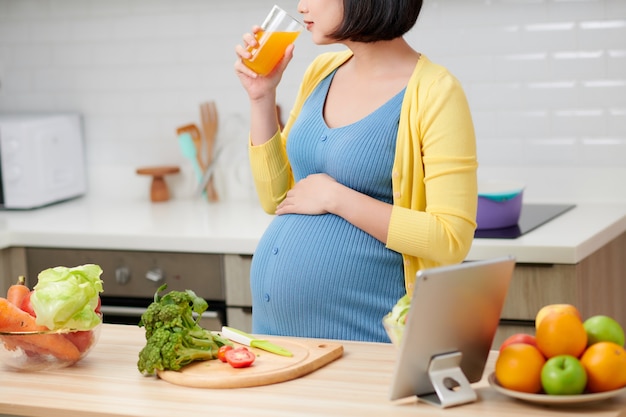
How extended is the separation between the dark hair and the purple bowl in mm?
1056

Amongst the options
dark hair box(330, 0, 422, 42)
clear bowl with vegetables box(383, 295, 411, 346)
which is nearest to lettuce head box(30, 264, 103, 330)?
clear bowl with vegetables box(383, 295, 411, 346)

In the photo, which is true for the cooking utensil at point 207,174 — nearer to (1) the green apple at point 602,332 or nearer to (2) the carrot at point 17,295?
(2) the carrot at point 17,295

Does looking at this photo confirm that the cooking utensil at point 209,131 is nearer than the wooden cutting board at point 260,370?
No

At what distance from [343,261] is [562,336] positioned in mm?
682

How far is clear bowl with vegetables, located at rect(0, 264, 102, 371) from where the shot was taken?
1.86 metres

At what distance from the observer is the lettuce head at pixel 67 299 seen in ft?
6.06

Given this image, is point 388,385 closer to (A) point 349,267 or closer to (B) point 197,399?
(B) point 197,399

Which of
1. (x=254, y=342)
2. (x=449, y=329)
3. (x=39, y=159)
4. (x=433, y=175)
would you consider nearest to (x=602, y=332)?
(x=449, y=329)

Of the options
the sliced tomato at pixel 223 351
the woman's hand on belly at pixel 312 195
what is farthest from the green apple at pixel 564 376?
the woman's hand on belly at pixel 312 195

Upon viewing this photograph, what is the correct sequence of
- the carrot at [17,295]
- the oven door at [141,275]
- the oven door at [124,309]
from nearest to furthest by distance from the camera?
the carrot at [17,295], the oven door at [141,275], the oven door at [124,309]

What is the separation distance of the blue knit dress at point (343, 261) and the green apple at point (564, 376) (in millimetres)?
646

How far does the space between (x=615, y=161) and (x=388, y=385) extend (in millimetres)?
1963

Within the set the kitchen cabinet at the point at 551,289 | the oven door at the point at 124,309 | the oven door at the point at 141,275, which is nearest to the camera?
the kitchen cabinet at the point at 551,289

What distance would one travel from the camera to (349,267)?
2186mm
